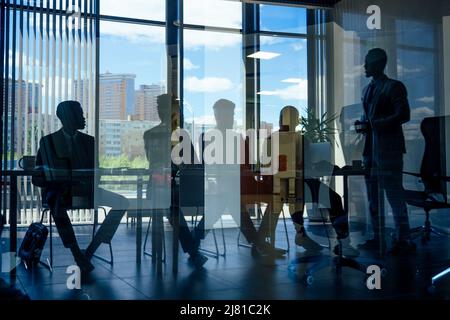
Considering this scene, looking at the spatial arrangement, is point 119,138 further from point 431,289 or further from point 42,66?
point 431,289

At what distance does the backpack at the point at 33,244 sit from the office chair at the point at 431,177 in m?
2.20

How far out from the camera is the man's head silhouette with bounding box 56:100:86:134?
2078 mm

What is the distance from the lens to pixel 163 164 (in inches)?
88.4

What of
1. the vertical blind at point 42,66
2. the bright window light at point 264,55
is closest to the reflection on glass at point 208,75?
the bright window light at point 264,55

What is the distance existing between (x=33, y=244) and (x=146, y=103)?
0.78 m

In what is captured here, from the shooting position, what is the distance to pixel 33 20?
206 cm

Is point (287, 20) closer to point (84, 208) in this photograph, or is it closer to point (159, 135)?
point (159, 135)

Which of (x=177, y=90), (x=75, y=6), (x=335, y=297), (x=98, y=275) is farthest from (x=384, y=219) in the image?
(x=75, y=6)

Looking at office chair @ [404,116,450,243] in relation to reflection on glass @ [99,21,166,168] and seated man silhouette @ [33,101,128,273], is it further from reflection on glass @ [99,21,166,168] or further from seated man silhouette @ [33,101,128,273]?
seated man silhouette @ [33,101,128,273]

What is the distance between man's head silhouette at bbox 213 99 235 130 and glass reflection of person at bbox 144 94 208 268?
21 centimetres

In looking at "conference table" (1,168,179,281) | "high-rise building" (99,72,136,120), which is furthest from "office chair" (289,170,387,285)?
"high-rise building" (99,72,136,120)

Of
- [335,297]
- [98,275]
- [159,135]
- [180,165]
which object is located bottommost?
[335,297]

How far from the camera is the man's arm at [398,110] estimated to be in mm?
2941
